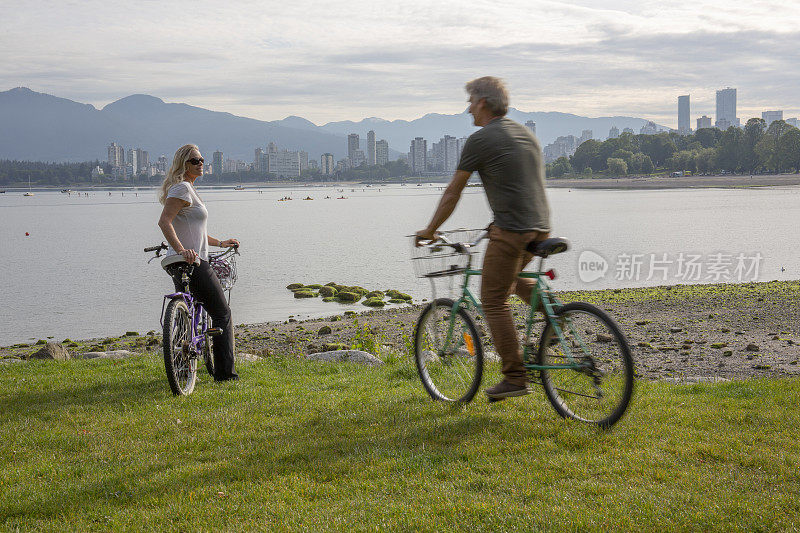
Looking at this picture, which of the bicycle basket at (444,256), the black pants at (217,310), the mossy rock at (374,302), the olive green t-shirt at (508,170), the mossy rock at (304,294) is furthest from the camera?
the mossy rock at (304,294)

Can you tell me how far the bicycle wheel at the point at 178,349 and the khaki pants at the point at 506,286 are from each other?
3.46m

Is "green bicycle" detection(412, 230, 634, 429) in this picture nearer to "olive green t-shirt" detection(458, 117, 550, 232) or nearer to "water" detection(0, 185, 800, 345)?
"olive green t-shirt" detection(458, 117, 550, 232)

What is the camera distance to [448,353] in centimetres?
710

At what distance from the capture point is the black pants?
8.16 m

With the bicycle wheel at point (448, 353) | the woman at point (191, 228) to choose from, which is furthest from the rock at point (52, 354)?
the bicycle wheel at point (448, 353)

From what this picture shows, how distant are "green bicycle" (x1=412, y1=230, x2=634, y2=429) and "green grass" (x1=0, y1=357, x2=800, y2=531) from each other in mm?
234

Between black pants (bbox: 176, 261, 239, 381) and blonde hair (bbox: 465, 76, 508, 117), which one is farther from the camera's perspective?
black pants (bbox: 176, 261, 239, 381)

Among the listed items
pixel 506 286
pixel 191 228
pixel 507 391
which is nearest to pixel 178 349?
pixel 191 228

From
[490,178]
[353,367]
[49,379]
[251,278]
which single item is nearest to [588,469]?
[490,178]

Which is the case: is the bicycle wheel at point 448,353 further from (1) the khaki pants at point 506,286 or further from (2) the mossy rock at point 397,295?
(2) the mossy rock at point 397,295

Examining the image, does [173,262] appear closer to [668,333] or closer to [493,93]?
[493,93]

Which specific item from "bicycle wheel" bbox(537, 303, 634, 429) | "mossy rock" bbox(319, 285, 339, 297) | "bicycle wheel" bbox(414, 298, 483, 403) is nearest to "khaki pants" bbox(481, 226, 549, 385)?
"bicycle wheel" bbox(537, 303, 634, 429)

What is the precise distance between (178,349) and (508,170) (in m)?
4.26

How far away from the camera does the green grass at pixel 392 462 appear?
440 cm
